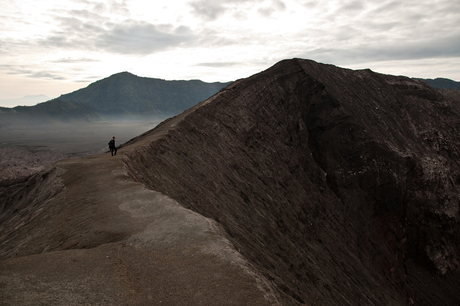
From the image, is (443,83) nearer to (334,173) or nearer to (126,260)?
(334,173)

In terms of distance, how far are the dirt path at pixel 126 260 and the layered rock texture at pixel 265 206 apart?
4cm

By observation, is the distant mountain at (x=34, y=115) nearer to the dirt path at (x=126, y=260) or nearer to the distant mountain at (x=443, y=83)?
the dirt path at (x=126, y=260)

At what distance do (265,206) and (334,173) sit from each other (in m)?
11.2

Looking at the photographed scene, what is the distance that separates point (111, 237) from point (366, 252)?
23.4 m

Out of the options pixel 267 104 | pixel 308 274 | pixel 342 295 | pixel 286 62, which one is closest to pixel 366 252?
pixel 342 295

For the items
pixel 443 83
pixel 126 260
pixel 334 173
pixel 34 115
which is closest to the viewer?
pixel 126 260

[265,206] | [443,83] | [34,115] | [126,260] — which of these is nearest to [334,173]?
[265,206]

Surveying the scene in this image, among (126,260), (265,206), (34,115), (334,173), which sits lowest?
(265,206)

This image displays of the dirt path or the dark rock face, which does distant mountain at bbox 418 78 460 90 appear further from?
the dirt path

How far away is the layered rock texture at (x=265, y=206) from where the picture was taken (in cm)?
651

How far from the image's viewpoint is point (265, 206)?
867 inches

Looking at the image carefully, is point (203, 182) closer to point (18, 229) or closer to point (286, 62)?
point (18, 229)

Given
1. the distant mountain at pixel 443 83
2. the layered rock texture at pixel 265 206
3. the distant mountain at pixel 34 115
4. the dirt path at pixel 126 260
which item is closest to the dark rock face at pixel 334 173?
the layered rock texture at pixel 265 206

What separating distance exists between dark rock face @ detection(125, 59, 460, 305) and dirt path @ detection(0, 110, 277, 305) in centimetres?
590
